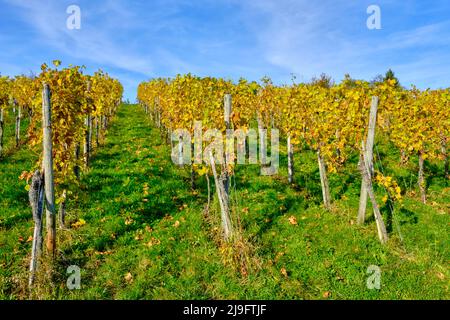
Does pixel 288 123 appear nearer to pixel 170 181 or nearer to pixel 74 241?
pixel 170 181

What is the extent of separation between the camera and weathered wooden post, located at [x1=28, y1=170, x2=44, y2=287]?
17.6 ft

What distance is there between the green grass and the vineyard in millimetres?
30

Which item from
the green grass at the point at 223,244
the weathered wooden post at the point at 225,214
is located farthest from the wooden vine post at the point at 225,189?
the green grass at the point at 223,244

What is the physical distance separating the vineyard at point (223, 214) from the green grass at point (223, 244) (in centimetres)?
3

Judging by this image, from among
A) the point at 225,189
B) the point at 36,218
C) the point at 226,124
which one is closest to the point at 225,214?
the point at 225,189

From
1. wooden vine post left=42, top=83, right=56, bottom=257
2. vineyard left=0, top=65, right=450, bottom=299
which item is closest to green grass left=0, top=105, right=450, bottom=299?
vineyard left=0, top=65, right=450, bottom=299

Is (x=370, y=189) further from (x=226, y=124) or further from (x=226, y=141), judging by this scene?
(x=226, y=124)

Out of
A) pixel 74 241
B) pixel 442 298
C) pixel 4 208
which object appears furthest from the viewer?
pixel 4 208

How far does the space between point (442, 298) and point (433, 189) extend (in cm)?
686

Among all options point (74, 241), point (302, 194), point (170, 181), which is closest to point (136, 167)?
point (170, 181)

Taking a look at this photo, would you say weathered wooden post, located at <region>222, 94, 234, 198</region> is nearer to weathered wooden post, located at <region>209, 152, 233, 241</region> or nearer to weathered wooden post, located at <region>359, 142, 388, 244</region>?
weathered wooden post, located at <region>209, 152, 233, 241</region>

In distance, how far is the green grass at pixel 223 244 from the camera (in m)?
5.57

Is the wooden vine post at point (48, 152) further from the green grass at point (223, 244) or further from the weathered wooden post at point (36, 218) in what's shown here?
the green grass at point (223, 244)
